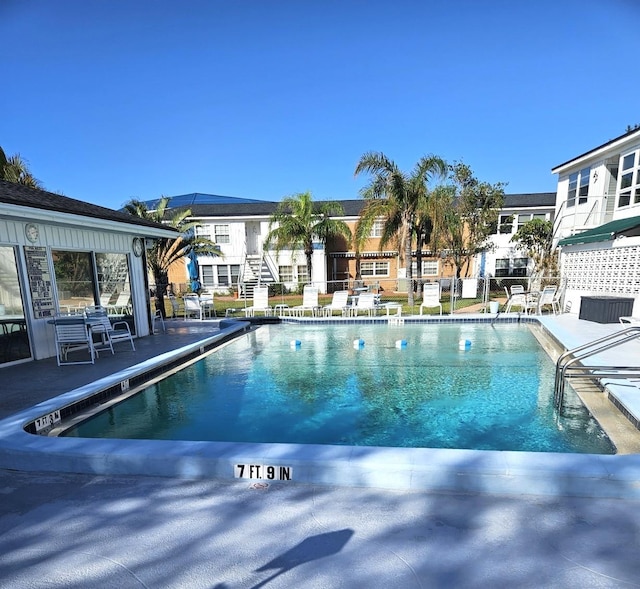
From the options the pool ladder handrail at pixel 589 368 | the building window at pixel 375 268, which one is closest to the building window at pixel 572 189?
the building window at pixel 375 268

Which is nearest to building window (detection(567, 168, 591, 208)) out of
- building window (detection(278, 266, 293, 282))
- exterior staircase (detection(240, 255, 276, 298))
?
building window (detection(278, 266, 293, 282))

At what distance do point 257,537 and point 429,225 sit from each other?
16.3 metres

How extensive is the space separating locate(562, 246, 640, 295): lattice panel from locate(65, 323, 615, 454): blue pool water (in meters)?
3.75

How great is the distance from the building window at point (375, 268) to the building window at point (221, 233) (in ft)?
34.1

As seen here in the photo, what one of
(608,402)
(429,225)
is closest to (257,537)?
(608,402)

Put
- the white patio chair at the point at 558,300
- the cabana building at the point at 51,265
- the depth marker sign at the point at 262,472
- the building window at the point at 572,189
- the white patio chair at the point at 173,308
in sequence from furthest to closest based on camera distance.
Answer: the building window at the point at 572,189
the white patio chair at the point at 173,308
the white patio chair at the point at 558,300
the cabana building at the point at 51,265
the depth marker sign at the point at 262,472

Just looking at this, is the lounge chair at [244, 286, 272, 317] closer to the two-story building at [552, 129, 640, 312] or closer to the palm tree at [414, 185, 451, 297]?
the palm tree at [414, 185, 451, 297]

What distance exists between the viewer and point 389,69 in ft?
42.3

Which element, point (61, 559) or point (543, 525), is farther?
point (543, 525)

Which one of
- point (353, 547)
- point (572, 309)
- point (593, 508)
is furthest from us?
point (572, 309)

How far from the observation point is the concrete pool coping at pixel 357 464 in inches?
111

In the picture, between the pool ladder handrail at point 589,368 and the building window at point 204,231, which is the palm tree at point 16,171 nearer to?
the building window at point 204,231

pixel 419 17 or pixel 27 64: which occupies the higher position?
pixel 419 17

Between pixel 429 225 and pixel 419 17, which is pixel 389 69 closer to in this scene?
pixel 419 17
